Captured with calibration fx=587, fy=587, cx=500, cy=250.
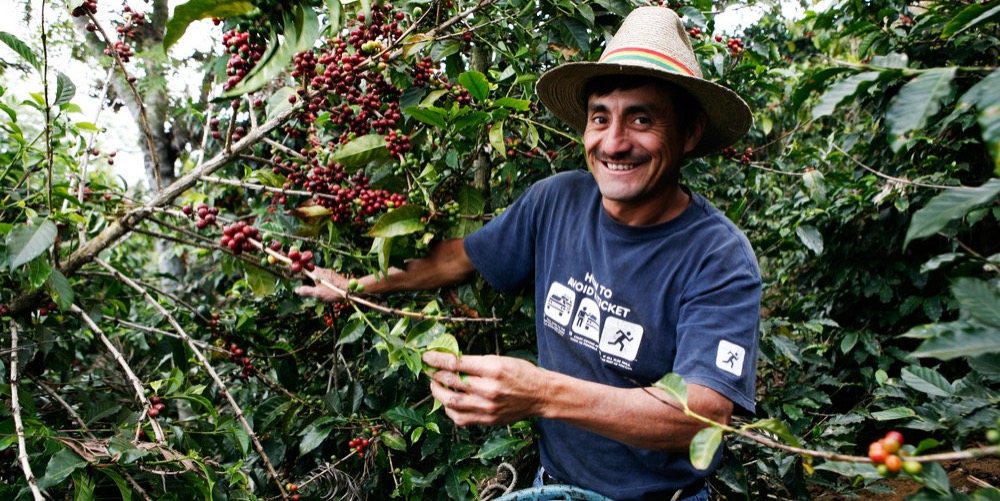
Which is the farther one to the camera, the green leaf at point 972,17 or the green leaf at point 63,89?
the green leaf at point 63,89

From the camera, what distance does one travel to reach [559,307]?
201cm

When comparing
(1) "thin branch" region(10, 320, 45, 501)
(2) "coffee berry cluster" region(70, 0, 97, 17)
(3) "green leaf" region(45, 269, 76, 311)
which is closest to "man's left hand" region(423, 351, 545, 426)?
(1) "thin branch" region(10, 320, 45, 501)

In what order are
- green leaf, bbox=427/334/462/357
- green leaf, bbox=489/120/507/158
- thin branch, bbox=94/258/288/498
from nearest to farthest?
green leaf, bbox=427/334/462/357
thin branch, bbox=94/258/288/498
green leaf, bbox=489/120/507/158

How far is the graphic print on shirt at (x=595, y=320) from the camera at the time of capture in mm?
1836

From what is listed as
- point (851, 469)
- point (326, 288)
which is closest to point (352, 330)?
point (326, 288)

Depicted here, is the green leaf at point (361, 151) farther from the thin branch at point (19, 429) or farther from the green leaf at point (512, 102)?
the thin branch at point (19, 429)

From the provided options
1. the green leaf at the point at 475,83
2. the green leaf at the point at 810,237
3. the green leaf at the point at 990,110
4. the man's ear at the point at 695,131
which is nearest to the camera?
the green leaf at the point at 990,110

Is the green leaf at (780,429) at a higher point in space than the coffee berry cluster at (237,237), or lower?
lower

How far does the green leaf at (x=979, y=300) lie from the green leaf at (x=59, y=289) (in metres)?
2.14

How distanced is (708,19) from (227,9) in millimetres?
2064

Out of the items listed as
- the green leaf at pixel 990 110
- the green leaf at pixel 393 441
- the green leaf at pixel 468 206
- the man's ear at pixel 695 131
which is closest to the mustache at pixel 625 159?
the man's ear at pixel 695 131

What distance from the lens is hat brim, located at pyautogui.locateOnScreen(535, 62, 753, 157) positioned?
181cm

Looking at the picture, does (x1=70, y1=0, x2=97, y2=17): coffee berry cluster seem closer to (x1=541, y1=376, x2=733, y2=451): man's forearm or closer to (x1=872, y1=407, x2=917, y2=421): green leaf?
(x1=541, y1=376, x2=733, y2=451): man's forearm

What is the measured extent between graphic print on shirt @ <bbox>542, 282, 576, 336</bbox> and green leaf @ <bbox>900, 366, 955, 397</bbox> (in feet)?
3.20
